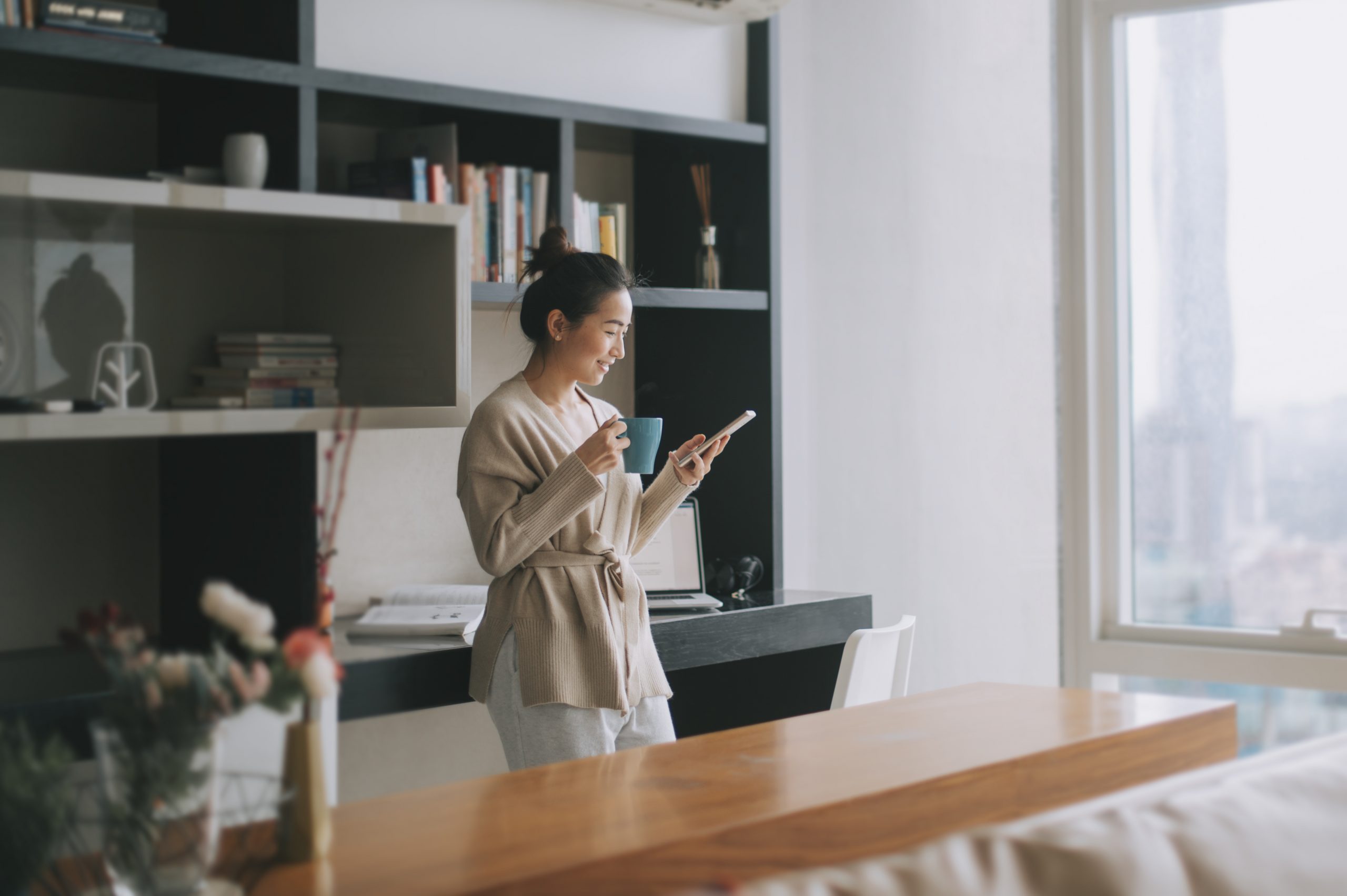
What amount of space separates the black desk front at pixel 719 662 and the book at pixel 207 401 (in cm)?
52

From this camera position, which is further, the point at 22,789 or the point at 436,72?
the point at 436,72

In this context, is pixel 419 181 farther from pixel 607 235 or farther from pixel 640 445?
pixel 640 445

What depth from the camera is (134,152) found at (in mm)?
2742

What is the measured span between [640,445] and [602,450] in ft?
1.15

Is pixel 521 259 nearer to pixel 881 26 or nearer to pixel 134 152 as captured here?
pixel 134 152

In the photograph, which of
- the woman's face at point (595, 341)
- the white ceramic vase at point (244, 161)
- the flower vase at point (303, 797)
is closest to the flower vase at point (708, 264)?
the woman's face at point (595, 341)

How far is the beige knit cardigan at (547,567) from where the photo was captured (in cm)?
227

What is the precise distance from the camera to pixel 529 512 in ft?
7.45

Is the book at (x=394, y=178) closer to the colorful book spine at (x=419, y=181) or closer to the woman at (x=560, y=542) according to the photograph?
the colorful book spine at (x=419, y=181)

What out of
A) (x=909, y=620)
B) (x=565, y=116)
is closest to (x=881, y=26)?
(x=565, y=116)

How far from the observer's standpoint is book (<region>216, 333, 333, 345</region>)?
2.55m

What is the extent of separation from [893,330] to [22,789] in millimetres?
3094

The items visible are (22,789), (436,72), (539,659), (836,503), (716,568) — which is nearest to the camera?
(22,789)

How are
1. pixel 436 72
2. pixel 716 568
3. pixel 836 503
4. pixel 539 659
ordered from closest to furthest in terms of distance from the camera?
pixel 539 659 < pixel 436 72 < pixel 716 568 < pixel 836 503
